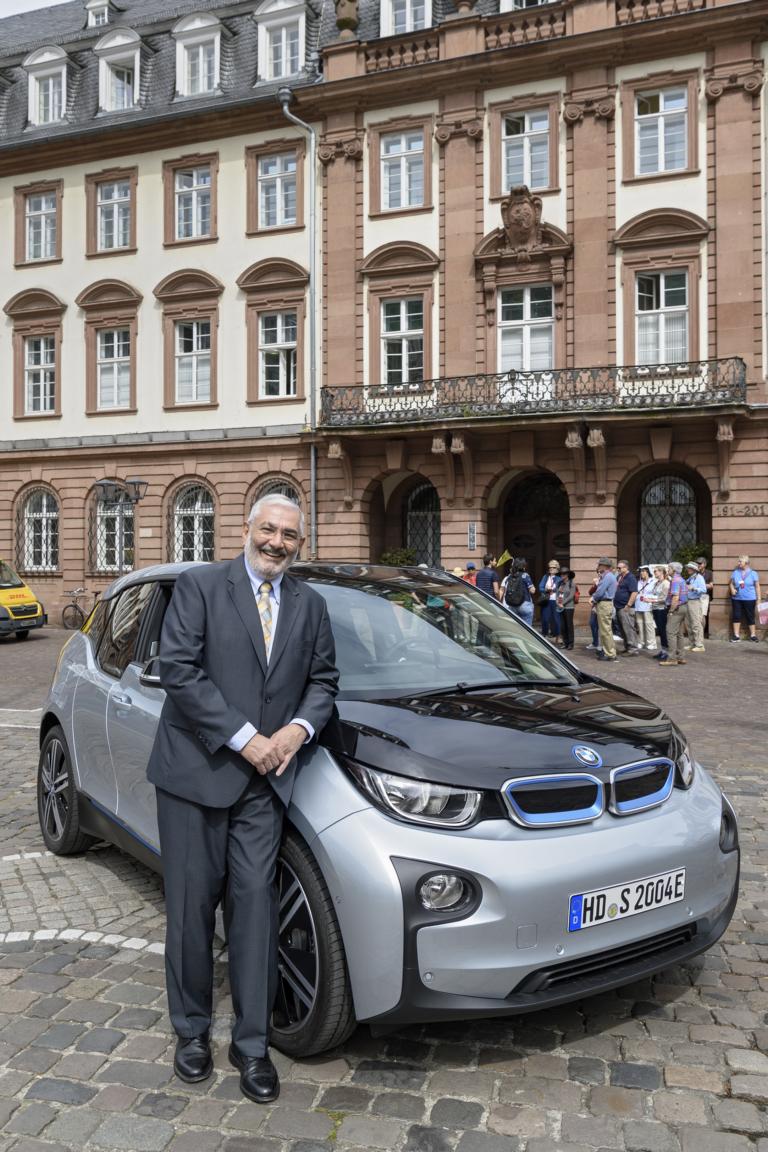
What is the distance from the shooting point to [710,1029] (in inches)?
143

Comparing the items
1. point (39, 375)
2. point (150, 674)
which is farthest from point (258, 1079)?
point (39, 375)

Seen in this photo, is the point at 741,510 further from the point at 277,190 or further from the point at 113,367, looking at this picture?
the point at 113,367

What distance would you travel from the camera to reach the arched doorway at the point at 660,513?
Answer: 24.8 m

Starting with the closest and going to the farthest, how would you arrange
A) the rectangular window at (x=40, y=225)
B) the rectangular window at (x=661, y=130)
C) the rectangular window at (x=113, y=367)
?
the rectangular window at (x=661, y=130), the rectangular window at (x=113, y=367), the rectangular window at (x=40, y=225)

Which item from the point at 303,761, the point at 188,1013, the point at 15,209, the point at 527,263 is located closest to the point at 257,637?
the point at 303,761

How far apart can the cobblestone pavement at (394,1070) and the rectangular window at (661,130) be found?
72.7 ft

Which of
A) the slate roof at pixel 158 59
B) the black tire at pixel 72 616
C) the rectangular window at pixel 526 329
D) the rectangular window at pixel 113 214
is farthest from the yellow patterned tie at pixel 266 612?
the rectangular window at pixel 113 214

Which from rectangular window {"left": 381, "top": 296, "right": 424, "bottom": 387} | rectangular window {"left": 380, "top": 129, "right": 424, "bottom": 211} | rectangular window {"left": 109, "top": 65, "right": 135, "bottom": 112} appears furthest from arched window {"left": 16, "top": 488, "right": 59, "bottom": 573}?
rectangular window {"left": 380, "top": 129, "right": 424, "bottom": 211}

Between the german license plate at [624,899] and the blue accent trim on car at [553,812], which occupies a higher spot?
the blue accent trim on car at [553,812]

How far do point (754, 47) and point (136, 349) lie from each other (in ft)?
55.5

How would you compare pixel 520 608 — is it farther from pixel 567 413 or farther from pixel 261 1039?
pixel 261 1039

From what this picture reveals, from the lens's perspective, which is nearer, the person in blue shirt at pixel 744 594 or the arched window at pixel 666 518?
the person in blue shirt at pixel 744 594

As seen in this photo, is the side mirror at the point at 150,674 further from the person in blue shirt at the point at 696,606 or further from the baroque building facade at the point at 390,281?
the baroque building facade at the point at 390,281

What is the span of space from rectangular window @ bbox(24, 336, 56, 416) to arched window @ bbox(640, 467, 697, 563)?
1693cm
